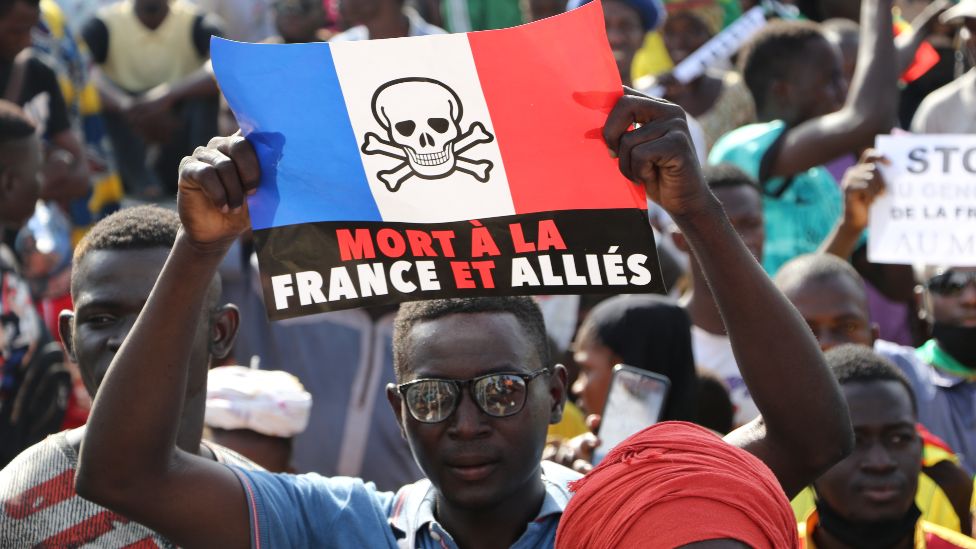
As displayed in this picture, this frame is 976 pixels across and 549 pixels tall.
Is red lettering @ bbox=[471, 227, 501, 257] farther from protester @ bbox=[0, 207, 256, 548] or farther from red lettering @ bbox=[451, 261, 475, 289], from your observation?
protester @ bbox=[0, 207, 256, 548]

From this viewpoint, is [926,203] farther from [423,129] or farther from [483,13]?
[483,13]

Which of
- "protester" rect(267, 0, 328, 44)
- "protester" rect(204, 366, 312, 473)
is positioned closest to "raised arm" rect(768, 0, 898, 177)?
"protester" rect(204, 366, 312, 473)

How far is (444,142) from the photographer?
2.98 m

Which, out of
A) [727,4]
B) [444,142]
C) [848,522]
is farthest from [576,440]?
[727,4]

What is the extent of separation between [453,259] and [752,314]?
0.59 metres

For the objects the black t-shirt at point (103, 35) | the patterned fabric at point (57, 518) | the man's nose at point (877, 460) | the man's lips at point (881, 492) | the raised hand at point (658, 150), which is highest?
the black t-shirt at point (103, 35)

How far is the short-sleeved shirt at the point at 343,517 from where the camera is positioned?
10.00 ft

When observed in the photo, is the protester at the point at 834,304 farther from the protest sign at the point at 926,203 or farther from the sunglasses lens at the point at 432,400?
the sunglasses lens at the point at 432,400

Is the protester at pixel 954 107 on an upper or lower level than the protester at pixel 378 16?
lower

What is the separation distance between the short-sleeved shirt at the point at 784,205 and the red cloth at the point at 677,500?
150 inches

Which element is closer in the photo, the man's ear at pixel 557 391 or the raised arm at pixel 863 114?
the man's ear at pixel 557 391

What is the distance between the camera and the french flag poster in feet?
9.61

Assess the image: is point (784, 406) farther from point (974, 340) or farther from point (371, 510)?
point (974, 340)

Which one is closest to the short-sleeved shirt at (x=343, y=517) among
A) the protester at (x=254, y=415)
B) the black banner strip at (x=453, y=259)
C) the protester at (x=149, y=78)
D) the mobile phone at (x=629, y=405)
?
the black banner strip at (x=453, y=259)
